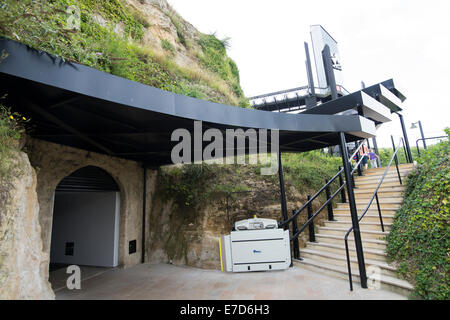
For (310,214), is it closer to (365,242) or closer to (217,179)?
(365,242)

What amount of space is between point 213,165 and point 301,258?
357 cm

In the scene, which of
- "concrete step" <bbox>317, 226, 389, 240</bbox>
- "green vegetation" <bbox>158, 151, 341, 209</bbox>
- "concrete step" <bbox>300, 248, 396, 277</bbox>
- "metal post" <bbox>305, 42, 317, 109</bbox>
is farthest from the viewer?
"metal post" <bbox>305, 42, 317, 109</bbox>

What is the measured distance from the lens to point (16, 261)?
204 cm

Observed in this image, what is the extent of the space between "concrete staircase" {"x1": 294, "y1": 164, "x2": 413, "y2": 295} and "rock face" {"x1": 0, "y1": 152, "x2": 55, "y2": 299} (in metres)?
4.18

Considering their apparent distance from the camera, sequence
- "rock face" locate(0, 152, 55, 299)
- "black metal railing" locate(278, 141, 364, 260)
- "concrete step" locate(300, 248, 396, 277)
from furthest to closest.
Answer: "black metal railing" locate(278, 141, 364, 260) < "concrete step" locate(300, 248, 396, 277) < "rock face" locate(0, 152, 55, 299)

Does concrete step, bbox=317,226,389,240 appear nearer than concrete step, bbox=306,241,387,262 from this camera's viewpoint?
No

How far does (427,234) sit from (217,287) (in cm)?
335

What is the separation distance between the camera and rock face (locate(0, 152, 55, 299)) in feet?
6.38

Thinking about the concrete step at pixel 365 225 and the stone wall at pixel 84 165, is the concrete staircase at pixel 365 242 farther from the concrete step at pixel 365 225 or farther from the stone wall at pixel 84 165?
the stone wall at pixel 84 165

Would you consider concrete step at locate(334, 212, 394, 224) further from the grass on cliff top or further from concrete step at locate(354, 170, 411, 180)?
the grass on cliff top

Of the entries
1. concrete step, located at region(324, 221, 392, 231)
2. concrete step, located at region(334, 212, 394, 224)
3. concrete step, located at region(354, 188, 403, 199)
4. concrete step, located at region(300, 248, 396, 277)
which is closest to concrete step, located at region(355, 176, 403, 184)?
concrete step, located at region(354, 188, 403, 199)

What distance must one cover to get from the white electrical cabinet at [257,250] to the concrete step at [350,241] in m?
1.42

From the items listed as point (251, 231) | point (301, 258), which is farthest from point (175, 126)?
point (301, 258)

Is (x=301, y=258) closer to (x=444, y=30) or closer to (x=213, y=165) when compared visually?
(x=213, y=165)
